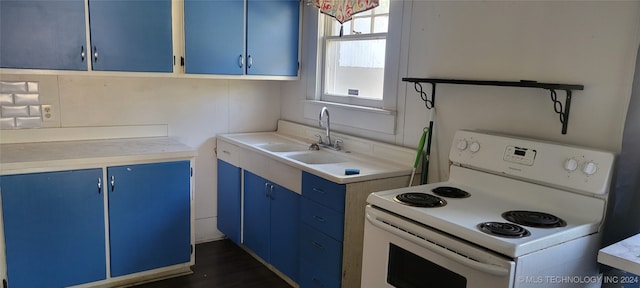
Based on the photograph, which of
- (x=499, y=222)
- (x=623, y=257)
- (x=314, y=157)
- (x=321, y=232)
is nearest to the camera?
Answer: (x=623, y=257)

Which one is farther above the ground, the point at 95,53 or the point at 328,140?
the point at 95,53

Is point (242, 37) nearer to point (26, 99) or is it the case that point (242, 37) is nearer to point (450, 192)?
point (26, 99)

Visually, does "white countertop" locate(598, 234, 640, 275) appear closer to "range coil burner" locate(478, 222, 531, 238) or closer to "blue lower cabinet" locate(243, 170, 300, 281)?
"range coil burner" locate(478, 222, 531, 238)

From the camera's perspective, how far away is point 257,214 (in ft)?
10.4

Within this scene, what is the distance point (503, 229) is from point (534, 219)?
211 millimetres

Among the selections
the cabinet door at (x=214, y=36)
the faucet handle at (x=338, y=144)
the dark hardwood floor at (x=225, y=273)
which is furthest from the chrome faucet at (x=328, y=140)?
the dark hardwood floor at (x=225, y=273)

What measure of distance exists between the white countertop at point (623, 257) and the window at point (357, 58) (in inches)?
64.3

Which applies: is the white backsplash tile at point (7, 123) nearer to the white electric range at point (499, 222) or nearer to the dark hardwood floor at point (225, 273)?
the dark hardwood floor at point (225, 273)

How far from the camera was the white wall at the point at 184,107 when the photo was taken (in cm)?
302

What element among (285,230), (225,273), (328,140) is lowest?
(225,273)

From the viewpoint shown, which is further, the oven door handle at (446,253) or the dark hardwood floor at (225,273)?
the dark hardwood floor at (225,273)

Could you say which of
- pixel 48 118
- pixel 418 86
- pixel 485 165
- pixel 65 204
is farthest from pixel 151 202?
pixel 485 165

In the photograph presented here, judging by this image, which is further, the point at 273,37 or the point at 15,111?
the point at 273,37

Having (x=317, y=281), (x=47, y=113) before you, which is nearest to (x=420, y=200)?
(x=317, y=281)
